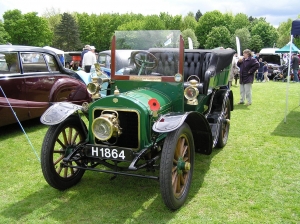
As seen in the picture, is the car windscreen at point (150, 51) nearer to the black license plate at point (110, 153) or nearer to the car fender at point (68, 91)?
the black license plate at point (110, 153)

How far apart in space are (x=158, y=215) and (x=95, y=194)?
2.84 ft

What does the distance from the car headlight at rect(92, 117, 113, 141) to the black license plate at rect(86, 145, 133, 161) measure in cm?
12

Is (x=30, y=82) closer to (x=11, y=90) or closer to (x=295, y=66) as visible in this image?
(x=11, y=90)

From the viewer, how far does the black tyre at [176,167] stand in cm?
297

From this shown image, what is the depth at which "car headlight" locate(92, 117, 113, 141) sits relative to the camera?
3.21 meters

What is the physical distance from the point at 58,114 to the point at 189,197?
70.1 inches

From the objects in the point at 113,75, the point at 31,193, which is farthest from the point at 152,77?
the point at 31,193

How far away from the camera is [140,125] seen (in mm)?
3338

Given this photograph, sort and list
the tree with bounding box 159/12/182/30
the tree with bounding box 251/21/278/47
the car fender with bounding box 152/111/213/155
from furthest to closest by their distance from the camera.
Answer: the tree with bounding box 159/12/182/30, the tree with bounding box 251/21/278/47, the car fender with bounding box 152/111/213/155

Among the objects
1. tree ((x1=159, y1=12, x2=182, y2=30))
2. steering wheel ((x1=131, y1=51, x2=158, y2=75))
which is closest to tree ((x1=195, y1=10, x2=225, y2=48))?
tree ((x1=159, y1=12, x2=182, y2=30))

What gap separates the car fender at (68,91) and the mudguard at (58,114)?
3.15 metres

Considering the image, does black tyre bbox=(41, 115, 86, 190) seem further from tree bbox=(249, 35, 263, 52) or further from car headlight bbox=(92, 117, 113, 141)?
tree bbox=(249, 35, 263, 52)

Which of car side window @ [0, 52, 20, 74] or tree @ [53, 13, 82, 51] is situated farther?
tree @ [53, 13, 82, 51]

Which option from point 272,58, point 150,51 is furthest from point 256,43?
point 150,51
